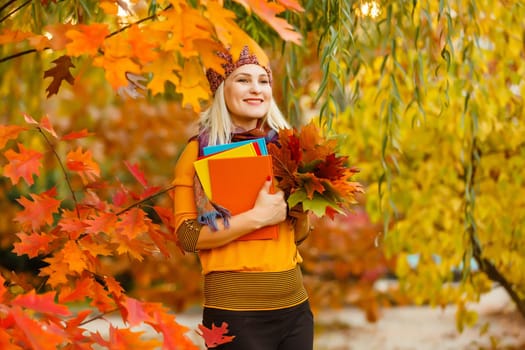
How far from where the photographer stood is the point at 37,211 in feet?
6.61

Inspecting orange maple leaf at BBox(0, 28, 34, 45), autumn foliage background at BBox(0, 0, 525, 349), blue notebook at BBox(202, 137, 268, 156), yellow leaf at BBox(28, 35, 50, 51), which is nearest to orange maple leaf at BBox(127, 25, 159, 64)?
autumn foliage background at BBox(0, 0, 525, 349)

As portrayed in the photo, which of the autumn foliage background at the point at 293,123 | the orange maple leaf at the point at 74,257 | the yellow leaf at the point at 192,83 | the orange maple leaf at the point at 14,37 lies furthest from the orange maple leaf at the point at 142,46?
the orange maple leaf at the point at 74,257

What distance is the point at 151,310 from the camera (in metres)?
1.60

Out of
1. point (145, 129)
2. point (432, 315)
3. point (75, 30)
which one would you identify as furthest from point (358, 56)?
point (432, 315)

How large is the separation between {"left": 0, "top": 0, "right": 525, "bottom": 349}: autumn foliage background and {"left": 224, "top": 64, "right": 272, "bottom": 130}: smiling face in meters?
0.16

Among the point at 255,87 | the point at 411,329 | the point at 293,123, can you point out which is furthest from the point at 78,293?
the point at 411,329

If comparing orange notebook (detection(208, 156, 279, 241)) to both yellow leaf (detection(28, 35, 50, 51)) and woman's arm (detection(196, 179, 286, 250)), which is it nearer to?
woman's arm (detection(196, 179, 286, 250))

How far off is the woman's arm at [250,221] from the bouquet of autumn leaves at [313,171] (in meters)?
0.04

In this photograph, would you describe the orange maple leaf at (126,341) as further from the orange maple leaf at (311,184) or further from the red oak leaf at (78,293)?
the orange maple leaf at (311,184)

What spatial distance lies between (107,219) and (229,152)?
0.35 meters

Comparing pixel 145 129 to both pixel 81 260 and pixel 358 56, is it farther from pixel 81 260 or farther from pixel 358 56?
pixel 81 260

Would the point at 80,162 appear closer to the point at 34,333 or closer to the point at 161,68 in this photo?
the point at 161,68

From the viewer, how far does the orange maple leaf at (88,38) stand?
1.49 m

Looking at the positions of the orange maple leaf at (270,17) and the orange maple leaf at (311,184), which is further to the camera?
the orange maple leaf at (311,184)
